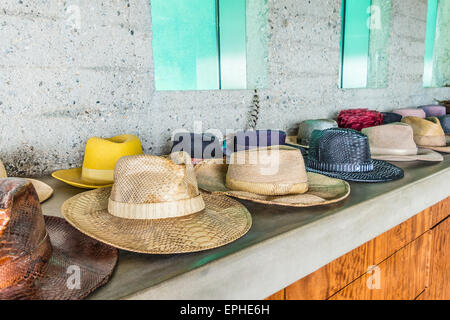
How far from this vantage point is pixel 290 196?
3.45 ft

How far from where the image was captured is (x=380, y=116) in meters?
2.27

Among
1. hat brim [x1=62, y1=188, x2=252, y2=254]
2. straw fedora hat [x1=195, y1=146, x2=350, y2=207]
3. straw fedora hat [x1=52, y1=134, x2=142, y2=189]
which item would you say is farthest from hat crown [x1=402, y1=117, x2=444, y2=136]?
straw fedora hat [x1=52, y1=134, x2=142, y2=189]

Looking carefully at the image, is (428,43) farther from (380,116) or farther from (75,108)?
(75,108)

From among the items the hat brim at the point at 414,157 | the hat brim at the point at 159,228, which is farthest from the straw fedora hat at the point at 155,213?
the hat brim at the point at 414,157

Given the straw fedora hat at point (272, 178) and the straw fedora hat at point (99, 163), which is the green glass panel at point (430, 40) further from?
the straw fedora hat at point (99, 163)

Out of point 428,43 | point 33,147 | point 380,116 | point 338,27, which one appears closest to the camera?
point 33,147

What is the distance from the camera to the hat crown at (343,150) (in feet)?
4.39

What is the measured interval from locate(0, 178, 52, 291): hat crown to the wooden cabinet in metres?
0.53

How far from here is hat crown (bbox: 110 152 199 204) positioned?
2.68ft

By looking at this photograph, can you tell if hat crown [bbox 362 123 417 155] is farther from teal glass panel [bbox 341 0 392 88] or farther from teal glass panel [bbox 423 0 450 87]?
teal glass panel [bbox 423 0 450 87]

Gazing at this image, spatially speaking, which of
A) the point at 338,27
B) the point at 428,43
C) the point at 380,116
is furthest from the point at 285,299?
the point at 428,43

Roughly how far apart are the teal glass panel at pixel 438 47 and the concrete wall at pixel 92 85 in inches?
105
